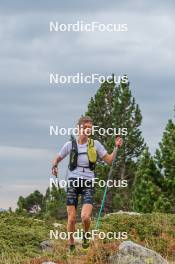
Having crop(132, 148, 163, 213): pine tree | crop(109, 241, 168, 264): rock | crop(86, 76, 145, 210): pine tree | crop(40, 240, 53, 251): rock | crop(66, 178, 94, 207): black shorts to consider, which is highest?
crop(86, 76, 145, 210): pine tree

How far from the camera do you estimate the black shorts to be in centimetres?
1091

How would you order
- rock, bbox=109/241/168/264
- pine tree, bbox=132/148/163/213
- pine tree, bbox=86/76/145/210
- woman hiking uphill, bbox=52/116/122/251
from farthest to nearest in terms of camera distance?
pine tree, bbox=86/76/145/210
pine tree, bbox=132/148/163/213
woman hiking uphill, bbox=52/116/122/251
rock, bbox=109/241/168/264

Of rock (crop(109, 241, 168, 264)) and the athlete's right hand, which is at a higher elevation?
the athlete's right hand

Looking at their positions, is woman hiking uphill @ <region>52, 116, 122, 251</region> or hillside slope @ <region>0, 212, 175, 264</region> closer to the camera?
hillside slope @ <region>0, 212, 175, 264</region>

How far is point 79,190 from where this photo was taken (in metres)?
11.1

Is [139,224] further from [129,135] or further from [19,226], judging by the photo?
[129,135]

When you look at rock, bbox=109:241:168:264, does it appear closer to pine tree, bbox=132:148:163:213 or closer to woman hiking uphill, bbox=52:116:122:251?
woman hiking uphill, bbox=52:116:122:251

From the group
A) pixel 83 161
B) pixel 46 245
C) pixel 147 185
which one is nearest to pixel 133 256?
pixel 83 161

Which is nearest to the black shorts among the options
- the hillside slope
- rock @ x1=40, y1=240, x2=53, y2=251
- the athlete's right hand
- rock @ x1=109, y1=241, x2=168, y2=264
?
the athlete's right hand

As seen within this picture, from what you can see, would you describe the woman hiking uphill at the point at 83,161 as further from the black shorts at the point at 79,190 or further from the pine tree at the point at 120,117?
the pine tree at the point at 120,117

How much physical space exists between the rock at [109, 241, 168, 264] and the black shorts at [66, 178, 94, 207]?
110cm

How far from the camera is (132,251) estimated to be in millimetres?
10195

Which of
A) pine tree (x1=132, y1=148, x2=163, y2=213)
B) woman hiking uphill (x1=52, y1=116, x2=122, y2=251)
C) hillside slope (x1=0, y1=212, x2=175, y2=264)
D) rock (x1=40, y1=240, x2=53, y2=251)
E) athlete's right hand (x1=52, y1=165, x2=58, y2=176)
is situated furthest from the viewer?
pine tree (x1=132, y1=148, x2=163, y2=213)

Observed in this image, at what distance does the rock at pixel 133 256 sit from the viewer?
9.93 meters
